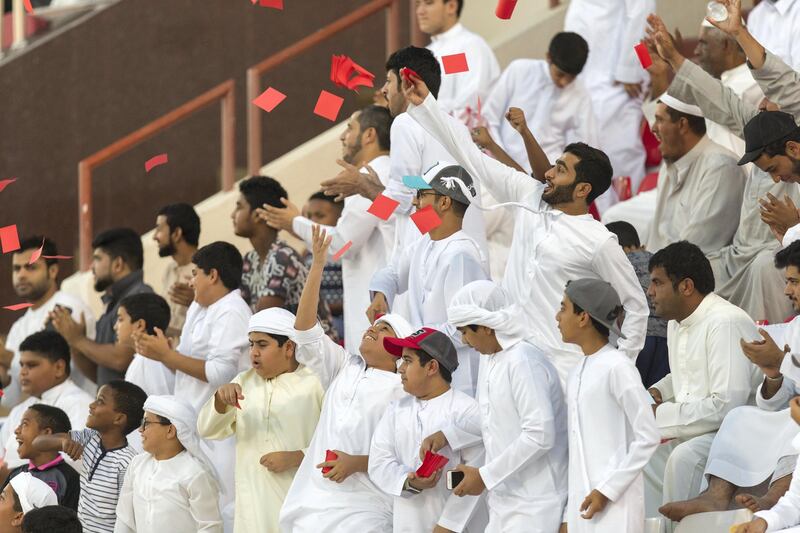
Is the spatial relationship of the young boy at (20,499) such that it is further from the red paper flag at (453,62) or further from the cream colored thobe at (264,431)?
the red paper flag at (453,62)

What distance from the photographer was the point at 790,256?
7152 millimetres

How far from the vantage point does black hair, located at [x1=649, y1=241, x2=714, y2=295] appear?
789 cm

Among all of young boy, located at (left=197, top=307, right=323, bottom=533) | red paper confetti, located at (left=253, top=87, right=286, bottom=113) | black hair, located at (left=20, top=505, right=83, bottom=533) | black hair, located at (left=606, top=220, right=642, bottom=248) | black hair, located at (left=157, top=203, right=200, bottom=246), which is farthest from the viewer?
black hair, located at (left=157, top=203, right=200, bottom=246)

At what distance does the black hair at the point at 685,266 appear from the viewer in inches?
311

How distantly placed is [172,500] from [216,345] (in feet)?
2.97

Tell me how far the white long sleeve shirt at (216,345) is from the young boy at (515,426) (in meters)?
1.80

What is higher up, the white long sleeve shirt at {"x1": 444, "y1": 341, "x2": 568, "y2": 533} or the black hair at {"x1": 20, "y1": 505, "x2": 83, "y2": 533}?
the white long sleeve shirt at {"x1": 444, "y1": 341, "x2": 568, "y2": 533}

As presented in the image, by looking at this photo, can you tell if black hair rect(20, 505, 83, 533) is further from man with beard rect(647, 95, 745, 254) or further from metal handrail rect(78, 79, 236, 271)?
metal handrail rect(78, 79, 236, 271)

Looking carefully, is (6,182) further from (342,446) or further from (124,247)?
(342,446)

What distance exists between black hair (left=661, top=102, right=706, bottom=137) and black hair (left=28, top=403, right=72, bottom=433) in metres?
3.69

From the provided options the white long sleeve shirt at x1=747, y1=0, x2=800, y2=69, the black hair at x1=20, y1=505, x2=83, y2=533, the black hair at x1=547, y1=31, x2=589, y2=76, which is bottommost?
the black hair at x1=20, y1=505, x2=83, y2=533

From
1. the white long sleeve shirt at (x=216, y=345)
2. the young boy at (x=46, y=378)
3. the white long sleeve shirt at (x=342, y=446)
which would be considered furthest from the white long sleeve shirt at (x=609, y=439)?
the young boy at (x=46, y=378)

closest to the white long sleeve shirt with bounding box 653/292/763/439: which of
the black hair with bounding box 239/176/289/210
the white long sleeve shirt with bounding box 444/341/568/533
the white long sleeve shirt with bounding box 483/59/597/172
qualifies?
the white long sleeve shirt with bounding box 444/341/568/533

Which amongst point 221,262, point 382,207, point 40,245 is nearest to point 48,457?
point 221,262
